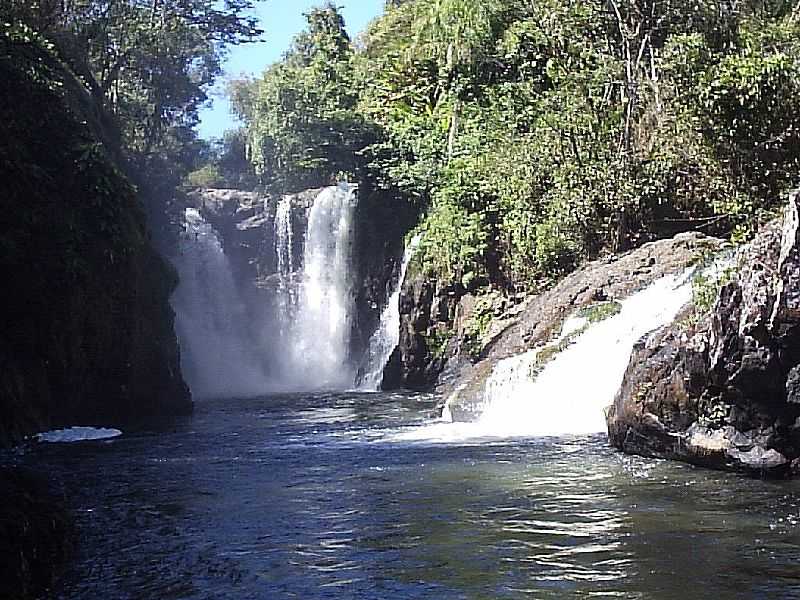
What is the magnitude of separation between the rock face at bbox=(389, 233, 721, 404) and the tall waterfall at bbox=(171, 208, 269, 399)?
7.57 m

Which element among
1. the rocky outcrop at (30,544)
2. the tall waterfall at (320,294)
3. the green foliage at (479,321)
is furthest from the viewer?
the tall waterfall at (320,294)

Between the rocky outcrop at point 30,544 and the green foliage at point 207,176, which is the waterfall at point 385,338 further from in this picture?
the green foliage at point 207,176

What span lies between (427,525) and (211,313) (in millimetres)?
24944

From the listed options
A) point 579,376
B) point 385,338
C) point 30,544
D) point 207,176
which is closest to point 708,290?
point 579,376

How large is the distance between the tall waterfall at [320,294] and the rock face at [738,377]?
715 inches

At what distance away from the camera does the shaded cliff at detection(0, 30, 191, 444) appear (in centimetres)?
1569

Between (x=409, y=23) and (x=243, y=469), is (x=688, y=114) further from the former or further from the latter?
(x=409, y=23)

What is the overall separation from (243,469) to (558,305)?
25.3 feet

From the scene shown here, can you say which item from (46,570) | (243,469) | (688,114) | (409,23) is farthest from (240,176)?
(46,570)

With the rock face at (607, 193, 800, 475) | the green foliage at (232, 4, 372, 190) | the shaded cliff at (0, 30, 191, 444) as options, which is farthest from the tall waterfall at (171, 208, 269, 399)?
the rock face at (607, 193, 800, 475)

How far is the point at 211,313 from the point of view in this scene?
32.6 m

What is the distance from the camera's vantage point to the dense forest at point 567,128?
16484mm

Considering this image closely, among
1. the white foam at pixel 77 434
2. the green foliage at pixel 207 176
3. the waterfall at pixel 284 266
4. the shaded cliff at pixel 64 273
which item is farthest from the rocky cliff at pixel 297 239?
the green foliage at pixel 207 176

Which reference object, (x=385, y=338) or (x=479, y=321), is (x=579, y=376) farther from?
(x=385, y=338)
